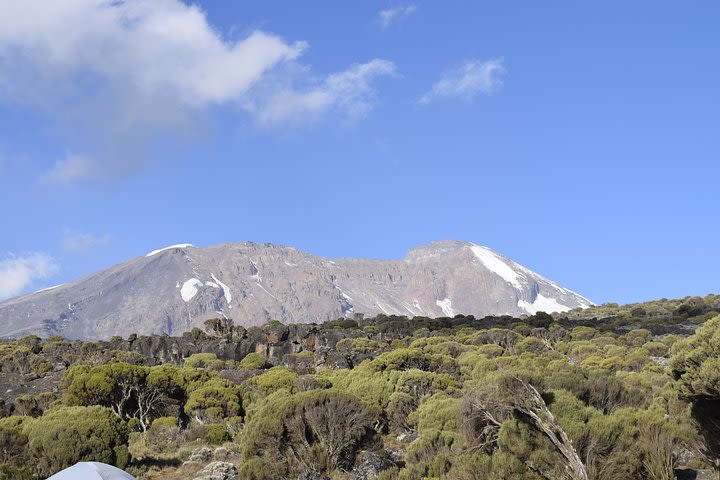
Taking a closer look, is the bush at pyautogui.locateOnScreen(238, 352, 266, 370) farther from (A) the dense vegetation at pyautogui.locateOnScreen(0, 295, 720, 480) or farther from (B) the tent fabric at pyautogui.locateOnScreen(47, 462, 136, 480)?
(B) the tent fabric at pyautogui.locateOnScreen(47, 462, 136, 480)

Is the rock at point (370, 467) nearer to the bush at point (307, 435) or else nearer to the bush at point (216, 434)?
the bush at point (307, 435)

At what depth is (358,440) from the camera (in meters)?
20.4

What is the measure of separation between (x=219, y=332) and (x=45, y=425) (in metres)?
47.5

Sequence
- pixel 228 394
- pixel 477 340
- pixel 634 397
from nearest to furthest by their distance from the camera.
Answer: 1. pixel 634 397
2. pixel 228 394
3. pixel 477 340

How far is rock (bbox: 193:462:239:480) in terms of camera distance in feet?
61.4

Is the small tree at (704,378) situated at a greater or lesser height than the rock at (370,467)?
greater

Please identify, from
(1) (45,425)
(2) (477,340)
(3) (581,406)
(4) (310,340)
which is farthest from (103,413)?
(4) (310,340)

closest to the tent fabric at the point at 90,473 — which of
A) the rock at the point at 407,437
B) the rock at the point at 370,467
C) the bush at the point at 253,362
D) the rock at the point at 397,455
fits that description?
the rock at the point at 370,467

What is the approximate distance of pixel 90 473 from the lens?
50.8 feet

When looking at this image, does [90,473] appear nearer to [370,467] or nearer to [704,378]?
[370,467]

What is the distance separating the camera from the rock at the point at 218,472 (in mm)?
18703

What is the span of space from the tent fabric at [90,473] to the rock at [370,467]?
19.0 ft

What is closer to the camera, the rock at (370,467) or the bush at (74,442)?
the rock at (370,467)

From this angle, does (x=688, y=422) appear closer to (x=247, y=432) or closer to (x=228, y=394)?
(x=247, y=432)
